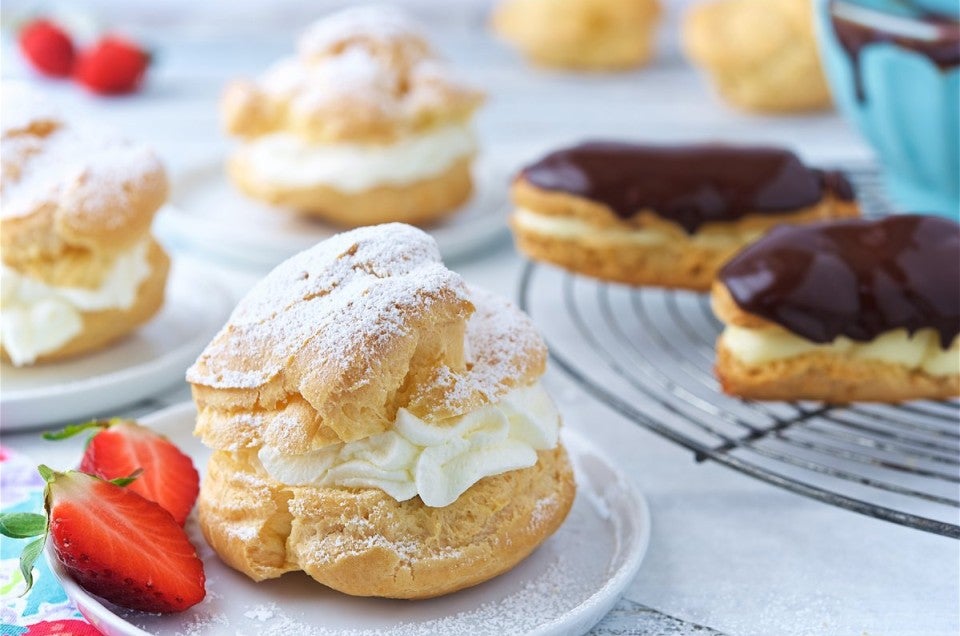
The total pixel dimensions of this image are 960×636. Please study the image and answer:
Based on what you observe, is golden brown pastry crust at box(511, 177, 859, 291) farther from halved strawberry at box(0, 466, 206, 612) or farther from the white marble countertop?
halved strawberry at box(0, 466, 206, 612)

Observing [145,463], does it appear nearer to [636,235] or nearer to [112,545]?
[112,545]

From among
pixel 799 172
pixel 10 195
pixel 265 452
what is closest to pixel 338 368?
pixel 265 452

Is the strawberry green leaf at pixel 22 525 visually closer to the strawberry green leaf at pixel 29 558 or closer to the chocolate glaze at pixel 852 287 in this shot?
the strawberry green leaf at pixel 29 558

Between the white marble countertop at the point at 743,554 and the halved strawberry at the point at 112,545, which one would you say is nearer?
the halved strawberry at the point at 112,545

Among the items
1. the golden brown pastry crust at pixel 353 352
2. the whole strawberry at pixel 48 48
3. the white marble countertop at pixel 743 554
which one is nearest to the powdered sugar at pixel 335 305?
the golden brown pastry crust at pixel 353 352

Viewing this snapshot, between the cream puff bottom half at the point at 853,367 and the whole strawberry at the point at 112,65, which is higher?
the cream puff bottom half at the point at 853,367

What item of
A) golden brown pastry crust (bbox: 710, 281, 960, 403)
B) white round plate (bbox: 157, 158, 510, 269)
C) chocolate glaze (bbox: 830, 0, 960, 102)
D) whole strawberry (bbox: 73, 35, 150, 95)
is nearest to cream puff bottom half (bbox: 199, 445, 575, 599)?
golden brown pastry crust (bbox: 710, 281, 960, 403)

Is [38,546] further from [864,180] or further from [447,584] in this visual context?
[864,180]

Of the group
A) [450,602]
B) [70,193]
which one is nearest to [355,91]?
[70,193]
